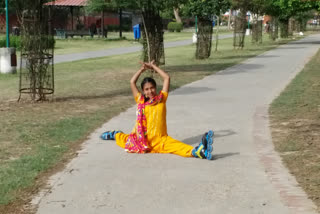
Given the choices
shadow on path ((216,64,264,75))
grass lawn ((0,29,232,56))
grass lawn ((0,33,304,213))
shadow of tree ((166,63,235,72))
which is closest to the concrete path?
grass lawn ((0,33,304,213))

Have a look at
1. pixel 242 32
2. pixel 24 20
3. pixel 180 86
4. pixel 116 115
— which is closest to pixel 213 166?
pixel 116 115

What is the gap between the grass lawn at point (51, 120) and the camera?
5590 millimetres

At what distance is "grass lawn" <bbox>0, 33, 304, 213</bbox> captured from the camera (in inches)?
220

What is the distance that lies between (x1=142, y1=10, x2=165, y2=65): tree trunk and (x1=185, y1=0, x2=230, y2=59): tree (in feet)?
Result: 19.5

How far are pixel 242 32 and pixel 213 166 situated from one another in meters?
27.0

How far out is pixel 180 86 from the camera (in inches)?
542

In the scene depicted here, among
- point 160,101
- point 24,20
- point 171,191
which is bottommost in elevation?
point 171,191

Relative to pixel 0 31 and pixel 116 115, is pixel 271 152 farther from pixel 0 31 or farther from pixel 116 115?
pixel 0 31

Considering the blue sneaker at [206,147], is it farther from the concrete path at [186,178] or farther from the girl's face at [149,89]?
the girl's face at [149,89]

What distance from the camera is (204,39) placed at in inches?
959

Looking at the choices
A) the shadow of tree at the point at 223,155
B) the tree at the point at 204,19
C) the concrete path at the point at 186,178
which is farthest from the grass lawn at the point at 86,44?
the shadow of tree at the point at 223,155

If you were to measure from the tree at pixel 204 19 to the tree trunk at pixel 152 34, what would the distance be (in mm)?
5935

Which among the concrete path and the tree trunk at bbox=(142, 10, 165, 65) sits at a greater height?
the tree trunk at bbox=(142, 10, 165, 65)

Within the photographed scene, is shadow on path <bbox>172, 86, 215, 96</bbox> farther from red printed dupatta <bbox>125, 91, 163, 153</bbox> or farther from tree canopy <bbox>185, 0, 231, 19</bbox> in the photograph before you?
tree canopy <bbox>185, 0, 231, 19</bbox>
